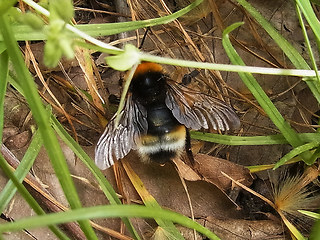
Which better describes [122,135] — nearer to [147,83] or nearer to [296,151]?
[147,83]

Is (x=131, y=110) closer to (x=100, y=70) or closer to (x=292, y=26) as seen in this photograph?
(x=100, y=70)

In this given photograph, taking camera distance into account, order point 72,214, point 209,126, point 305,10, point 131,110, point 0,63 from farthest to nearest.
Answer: point 209,126, point 131,110, point 305,10, point 0,63, point 72,214

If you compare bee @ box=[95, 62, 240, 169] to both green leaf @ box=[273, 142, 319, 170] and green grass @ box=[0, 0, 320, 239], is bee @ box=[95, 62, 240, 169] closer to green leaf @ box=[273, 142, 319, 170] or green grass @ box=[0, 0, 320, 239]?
green grass @ box=[0, 0, 320, 239]

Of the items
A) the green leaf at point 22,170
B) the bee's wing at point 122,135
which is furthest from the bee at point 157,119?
the green leaf at point 22,170

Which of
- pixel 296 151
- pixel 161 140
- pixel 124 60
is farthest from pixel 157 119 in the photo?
pixel 124 60

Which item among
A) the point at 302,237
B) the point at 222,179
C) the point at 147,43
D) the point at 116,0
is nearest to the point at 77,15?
the point at 116,0

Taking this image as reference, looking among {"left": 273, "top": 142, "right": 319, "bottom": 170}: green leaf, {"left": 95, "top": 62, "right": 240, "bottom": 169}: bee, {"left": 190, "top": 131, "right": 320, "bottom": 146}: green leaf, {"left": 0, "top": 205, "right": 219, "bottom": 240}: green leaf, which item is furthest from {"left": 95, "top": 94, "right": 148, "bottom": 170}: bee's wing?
{"left": 0, "top": 205, "right": 219, "bottom": 240}: green leaf

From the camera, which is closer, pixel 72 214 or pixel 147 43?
pixel 72 214
